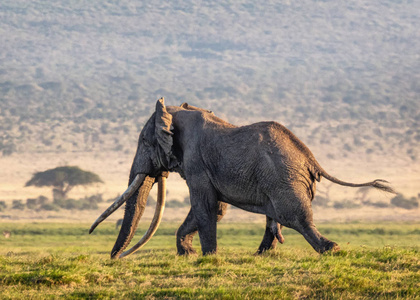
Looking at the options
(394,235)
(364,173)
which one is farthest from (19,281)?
(364,173)

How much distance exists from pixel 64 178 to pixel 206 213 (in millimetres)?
68921

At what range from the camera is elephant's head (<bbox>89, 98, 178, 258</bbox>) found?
658 inches

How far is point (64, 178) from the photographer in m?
82.7

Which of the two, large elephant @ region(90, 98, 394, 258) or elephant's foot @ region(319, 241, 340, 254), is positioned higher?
large elephant @ region(90, 98, 394, 258)

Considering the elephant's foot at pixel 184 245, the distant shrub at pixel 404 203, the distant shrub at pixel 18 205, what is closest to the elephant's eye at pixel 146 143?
the elephant's foot at pixel 184 245

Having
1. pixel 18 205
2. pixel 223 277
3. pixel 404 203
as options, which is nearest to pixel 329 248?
pixel 223 277

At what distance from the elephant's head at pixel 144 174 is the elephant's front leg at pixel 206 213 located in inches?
53.9

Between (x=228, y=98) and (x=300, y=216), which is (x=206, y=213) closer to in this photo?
(x=300, y=216)

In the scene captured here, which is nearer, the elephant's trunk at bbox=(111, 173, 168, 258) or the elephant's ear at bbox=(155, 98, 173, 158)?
the elephant's ear at bbox=(155, 98, 173, 158)

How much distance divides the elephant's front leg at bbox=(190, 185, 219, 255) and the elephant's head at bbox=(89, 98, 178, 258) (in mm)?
1368

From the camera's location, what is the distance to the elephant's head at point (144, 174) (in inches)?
658

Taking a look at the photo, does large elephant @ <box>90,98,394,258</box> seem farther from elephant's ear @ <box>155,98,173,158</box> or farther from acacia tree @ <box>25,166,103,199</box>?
acacia tree @ <box>25,166,103,199</box>

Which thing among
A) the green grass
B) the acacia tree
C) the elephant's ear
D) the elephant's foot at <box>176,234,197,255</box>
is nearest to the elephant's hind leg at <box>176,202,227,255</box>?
the elephant's foot at <box>176,234,197,255</box>

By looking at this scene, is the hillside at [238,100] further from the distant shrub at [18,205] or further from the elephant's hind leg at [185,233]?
the elephant's hind leg at [185,233]
